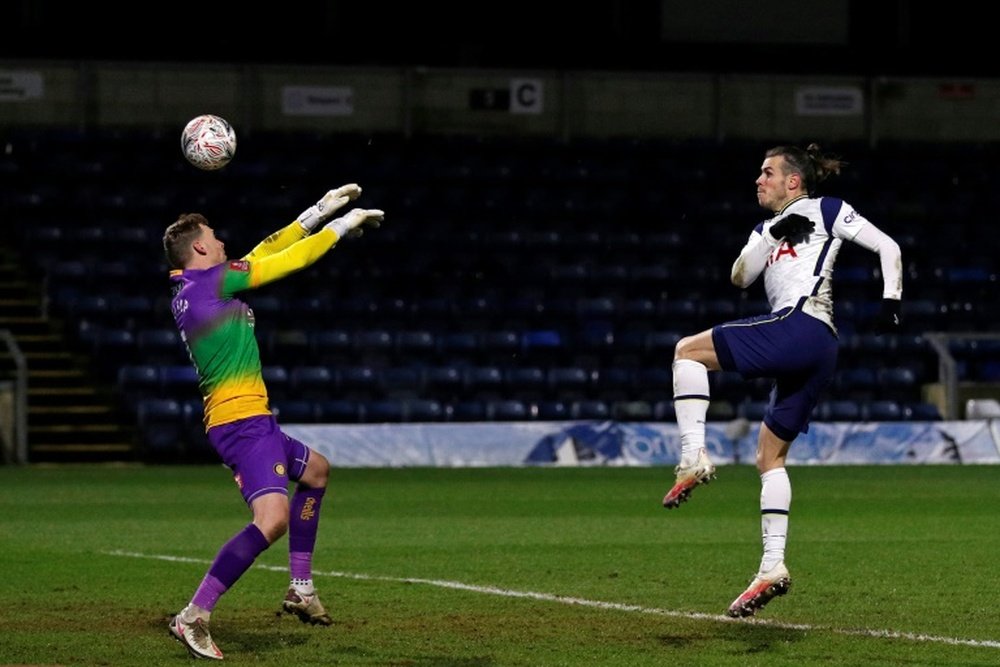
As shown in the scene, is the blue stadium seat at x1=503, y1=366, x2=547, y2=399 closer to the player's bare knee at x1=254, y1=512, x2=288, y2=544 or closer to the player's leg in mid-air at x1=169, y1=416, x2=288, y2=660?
the player's leg in mid-air at x1=169, y1=416, x2=288, y2=660

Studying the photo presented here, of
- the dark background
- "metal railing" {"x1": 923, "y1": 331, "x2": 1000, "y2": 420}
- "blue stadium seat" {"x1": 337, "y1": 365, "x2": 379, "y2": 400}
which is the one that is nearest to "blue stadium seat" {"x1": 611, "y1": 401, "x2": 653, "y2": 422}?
"blue stadium seat" {"x1": 337, "y1": 365, "x2": 379, "y2": 400}

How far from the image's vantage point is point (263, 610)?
9.73 metres

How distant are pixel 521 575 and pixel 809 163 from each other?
11.6 ft

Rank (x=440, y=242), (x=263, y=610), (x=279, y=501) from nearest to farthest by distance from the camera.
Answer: (x=279, y=501) → (x=263, y=610) → (x=440, y=242)

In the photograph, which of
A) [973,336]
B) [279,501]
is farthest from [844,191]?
[279,501]

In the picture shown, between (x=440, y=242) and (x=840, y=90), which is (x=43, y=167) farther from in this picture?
(x=840, y=90)

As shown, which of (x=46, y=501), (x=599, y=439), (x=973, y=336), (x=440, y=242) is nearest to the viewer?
(x=46, y=501)

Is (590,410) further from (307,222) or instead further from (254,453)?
(254,453)

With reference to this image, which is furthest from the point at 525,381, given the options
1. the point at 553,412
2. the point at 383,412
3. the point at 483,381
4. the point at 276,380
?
the point at 276,380

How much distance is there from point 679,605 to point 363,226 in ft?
9.52

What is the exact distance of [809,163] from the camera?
9289mm

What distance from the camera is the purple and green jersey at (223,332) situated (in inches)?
327

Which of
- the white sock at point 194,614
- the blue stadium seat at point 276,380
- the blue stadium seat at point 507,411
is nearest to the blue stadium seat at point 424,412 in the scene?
the blue stadium seat at point 507,411

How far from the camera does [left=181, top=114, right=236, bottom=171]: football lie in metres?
9.27
